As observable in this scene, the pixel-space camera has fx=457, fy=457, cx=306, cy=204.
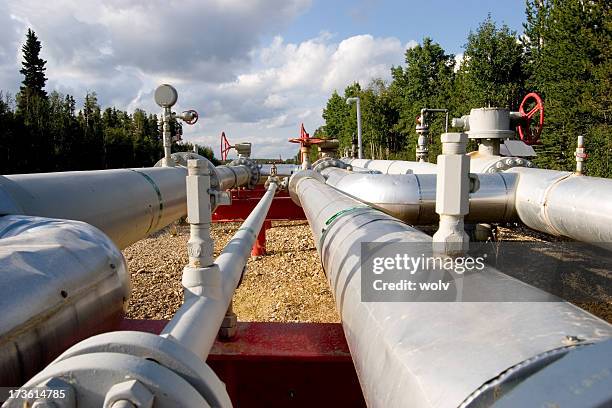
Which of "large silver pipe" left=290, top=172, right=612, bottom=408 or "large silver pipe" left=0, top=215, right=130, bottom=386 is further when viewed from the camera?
"large silver pipe" left=0, top=215, right=130, bottom=386

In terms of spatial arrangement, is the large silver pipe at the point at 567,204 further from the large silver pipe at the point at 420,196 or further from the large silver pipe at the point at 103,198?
the large silver pipe at the point at 103,198

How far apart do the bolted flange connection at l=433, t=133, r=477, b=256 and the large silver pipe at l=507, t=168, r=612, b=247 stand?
2059mm

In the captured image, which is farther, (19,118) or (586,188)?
(19,118)

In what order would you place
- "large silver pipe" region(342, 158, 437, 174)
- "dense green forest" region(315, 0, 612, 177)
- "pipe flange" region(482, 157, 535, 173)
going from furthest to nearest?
"dense green forest" region(315, 0, 612, 177)
"large silver pipe" region(342, 158, 437, 174)
"pipe flange" region(482, 157, 535, 173)

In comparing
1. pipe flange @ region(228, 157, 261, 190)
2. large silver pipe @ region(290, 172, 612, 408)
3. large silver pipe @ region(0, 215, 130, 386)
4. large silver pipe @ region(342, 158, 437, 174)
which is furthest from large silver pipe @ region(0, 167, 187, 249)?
pipe flange @ region(228, 157, 261, 190)

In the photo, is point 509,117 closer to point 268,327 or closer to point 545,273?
point 545,273

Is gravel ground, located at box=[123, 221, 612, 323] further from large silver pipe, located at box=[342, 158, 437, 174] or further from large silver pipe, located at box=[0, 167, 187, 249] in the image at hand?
large silver pipe, located at box=[342, 158, 437, 174]

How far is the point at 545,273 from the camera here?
5.56m

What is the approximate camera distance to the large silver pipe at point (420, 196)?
3.78 metres

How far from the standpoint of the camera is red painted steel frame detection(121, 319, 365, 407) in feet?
5.82

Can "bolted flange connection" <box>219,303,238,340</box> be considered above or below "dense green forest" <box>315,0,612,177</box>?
below

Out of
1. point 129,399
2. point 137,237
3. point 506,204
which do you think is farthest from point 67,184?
point 506,204

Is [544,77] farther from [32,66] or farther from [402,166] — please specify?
[32,66]

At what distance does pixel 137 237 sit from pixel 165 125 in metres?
2.95
